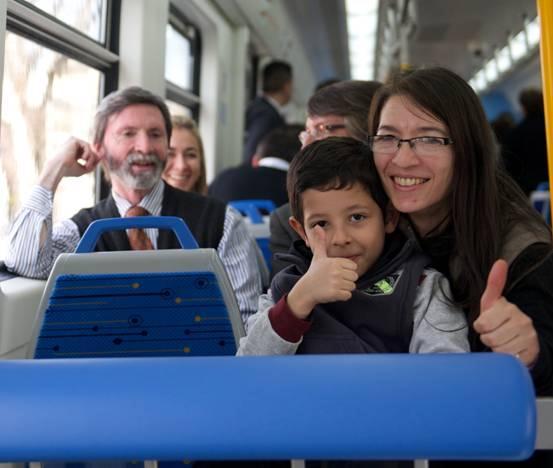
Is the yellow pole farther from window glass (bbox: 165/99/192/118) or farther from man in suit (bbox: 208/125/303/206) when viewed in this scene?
window glass (bbox: 165/99/192/118)

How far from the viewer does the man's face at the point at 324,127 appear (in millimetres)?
2479

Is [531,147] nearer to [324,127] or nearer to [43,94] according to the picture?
[324,127]

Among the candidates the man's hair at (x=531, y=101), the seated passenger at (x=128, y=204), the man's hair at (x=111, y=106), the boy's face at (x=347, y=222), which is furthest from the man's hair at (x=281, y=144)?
the man's hair at (x=531, y=101)

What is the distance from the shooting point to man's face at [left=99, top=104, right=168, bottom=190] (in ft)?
8.29

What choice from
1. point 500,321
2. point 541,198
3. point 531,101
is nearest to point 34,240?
point 500,321

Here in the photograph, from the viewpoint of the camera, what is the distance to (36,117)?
2742 mm

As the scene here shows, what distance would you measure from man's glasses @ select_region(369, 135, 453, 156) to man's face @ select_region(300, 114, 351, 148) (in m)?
0.90

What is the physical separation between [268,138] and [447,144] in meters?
2.87

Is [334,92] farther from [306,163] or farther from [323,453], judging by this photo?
[323,453]

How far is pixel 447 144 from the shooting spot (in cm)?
150

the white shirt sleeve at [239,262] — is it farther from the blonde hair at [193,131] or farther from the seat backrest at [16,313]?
the blonde hair at [193,131]

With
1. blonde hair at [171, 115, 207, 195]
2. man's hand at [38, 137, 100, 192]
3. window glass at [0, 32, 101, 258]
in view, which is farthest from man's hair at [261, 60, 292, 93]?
man's hand at [38, 137, 100, 192]

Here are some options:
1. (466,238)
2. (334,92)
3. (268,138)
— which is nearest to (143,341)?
(466,238)

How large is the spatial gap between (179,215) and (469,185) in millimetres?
1203
